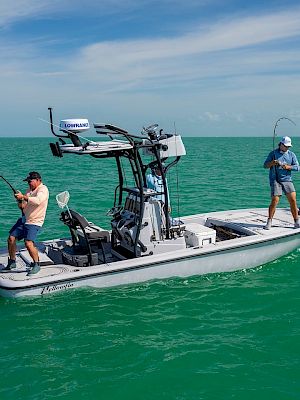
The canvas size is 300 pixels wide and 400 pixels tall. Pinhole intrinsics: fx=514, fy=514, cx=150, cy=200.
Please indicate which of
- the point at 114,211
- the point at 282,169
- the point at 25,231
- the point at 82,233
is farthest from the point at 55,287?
the point at 282,169

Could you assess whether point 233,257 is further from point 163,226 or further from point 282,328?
point 282,328

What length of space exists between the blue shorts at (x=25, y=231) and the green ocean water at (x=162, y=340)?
3.49 ft

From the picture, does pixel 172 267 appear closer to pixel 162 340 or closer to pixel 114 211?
pixel 114 211

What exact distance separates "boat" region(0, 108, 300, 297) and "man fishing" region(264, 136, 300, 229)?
26.9 inches

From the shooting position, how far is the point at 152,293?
9.12 meters

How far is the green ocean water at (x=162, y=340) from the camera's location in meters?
6.34

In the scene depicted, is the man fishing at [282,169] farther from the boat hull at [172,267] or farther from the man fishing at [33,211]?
the man fishing at [33,211]

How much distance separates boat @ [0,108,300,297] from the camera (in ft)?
28.6

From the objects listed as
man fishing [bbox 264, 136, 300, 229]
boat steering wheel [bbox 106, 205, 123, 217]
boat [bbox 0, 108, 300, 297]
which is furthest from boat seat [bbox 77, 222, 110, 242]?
man fishing [bbox 264, 136, 300, 229]

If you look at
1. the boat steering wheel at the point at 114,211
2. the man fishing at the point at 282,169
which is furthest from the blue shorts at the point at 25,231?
the man fishing at the point at 282,169

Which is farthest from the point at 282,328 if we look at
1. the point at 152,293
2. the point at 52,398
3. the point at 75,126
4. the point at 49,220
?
the point at 49,220

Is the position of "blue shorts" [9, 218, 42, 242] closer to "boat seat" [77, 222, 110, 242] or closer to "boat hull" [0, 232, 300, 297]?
"boat hull" [0, 232, 300, 297]

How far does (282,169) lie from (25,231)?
5450mm

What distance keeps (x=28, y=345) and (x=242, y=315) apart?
3.40 m
